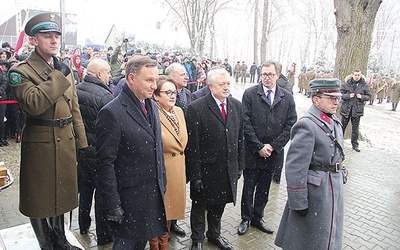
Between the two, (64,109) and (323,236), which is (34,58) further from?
(323,236)

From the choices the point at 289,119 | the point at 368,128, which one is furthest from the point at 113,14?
the point at 289,119

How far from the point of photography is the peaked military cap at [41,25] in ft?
9.46

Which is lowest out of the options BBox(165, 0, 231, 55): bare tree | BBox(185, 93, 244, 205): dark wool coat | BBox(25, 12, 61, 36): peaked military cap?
BBox(185, 93, 244, 205): dark wool coat

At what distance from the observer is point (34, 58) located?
2.95m

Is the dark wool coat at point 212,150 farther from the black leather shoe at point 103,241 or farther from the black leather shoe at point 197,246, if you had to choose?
the black leather shoe at point 103,241

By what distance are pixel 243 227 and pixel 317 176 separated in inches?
67.4

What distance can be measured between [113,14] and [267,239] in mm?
51201

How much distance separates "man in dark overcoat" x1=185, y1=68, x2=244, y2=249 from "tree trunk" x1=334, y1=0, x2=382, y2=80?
737 cm

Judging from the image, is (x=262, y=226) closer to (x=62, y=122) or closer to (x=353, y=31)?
(x=62, y=122)

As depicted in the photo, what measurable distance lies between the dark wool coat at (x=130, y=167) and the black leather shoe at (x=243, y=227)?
1.76 metres

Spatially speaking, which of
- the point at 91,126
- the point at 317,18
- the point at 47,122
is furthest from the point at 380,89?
the point at 317,18

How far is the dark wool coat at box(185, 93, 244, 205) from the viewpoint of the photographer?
377 centimetres

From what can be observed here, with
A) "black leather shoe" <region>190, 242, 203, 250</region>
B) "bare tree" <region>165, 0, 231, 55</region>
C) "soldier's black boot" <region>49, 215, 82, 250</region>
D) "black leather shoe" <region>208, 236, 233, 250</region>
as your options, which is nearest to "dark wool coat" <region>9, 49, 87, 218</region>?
"soldier's black boot" <region>49, 215, 82, 250</region>

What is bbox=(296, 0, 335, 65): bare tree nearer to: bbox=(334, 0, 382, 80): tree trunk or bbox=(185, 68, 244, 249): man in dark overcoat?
bbox=(334, 0, 382, 80): tree trunk
